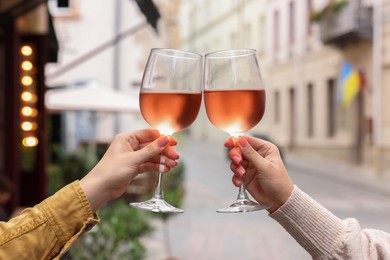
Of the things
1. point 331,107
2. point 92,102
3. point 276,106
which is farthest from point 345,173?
point 276,106

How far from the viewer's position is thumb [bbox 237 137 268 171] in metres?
1.43

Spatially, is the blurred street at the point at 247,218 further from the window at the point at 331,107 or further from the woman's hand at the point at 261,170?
the woman's hand at the point at 261,170

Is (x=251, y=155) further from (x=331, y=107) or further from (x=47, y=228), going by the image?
(x=331, y=107)

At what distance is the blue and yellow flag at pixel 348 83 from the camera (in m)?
21.7

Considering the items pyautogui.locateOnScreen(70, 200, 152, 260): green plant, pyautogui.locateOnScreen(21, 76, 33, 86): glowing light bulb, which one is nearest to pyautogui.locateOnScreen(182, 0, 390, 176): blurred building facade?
pyautogui.locateOnScreen(21, 76, 33, 86): glowing light bulb

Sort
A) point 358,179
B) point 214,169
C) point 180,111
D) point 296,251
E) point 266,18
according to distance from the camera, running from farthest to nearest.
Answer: point 266,18, point 214,169, point 358,179, point 296,251, point 180,111

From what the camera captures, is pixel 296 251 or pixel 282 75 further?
pixel 282 75

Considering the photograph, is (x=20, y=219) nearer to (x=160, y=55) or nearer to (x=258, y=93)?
(x=160, y=55)

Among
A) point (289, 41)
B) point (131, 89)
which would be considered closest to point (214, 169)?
point (131, 89)

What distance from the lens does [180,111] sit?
1.40 meters

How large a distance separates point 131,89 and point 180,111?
17424 mm

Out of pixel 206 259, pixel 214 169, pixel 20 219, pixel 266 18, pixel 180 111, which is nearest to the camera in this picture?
pixel 20 219

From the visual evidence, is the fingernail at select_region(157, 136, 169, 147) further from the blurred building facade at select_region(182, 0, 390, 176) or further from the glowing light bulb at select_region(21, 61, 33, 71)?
the blurred building facade at select_region(182, 0, 390, 176)

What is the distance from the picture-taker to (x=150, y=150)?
→ 1.36m
